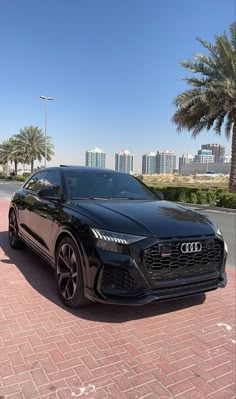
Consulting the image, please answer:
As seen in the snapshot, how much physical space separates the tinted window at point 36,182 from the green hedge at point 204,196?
12.9 meters

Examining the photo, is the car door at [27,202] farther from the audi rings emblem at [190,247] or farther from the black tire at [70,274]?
the audi rings emblem at [190,247]

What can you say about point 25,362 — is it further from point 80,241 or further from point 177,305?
point 177,305

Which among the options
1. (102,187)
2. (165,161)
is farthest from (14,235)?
(165,161)

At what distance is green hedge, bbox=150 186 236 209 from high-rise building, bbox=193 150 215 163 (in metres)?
148

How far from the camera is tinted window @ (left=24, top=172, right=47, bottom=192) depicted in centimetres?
538

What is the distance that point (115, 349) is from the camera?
9.87ft

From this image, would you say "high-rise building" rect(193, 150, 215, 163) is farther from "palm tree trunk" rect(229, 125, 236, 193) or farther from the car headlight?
the car headlight

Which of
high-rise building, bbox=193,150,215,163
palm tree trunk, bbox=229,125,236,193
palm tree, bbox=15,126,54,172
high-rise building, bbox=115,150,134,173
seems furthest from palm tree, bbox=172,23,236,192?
high-rise building, bbox=193,150,215,163

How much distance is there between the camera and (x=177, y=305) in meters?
4.00

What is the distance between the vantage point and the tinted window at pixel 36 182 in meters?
5.38

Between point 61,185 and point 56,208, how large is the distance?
0.38 metres

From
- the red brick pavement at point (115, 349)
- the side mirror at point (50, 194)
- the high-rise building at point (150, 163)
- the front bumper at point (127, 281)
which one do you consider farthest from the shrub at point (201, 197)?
the high-rise building at point (150, 163)

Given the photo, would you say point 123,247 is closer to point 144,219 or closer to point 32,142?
point 144,219

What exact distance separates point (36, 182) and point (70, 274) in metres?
2.49
